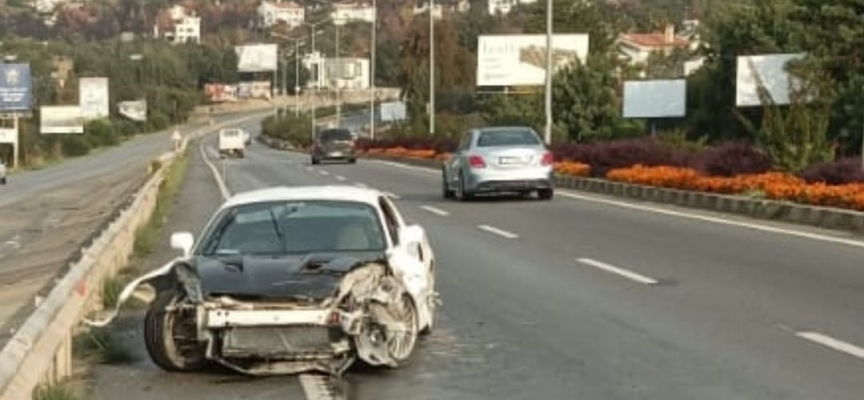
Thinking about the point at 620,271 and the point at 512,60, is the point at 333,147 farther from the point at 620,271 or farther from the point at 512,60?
the point at 620,271

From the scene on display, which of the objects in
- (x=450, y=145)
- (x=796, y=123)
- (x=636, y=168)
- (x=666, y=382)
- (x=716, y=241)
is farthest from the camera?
(x=450, y=145)

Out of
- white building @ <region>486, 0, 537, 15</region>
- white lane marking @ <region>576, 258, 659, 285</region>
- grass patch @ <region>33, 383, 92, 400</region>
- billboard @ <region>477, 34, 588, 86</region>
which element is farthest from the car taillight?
white building @ <region>486, 0, 537, 15</region>

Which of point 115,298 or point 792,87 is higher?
point 792,87

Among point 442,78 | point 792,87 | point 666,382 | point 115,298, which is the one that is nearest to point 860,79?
point 792,87

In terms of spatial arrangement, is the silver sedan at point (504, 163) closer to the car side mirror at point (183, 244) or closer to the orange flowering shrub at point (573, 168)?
the orange flowering shrub at point (573, 168)

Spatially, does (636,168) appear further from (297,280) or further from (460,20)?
(460,20)

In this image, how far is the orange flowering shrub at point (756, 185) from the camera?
75.4 ft

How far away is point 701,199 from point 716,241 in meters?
8.24

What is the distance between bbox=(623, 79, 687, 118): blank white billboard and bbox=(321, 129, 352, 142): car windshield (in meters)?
12.4

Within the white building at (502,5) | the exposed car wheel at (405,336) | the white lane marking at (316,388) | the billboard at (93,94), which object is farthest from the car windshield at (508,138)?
the white building at (502,5)

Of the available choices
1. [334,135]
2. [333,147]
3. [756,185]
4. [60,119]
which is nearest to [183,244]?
[756,185]

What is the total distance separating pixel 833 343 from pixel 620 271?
533cm

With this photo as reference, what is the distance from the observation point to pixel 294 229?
11031 millimetres

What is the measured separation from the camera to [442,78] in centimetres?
11069
